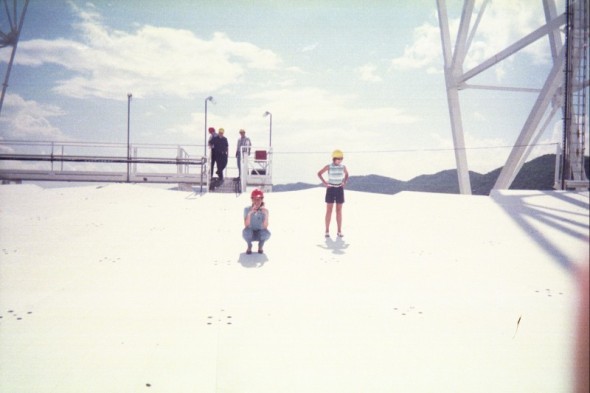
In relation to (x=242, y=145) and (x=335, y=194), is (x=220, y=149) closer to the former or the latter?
(x=242, y=145)

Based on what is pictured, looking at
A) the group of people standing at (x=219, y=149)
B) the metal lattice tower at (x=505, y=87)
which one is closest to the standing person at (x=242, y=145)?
the group of people standing at (x=219, y=149)

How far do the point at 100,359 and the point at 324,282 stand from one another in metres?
2.03

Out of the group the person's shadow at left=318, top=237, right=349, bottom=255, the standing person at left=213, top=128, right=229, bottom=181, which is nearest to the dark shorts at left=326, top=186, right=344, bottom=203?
the person's shadow at left=318, top=237, right=349, bottom=255

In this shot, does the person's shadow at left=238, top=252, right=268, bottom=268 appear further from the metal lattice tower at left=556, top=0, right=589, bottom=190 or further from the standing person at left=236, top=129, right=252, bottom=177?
the standing person at left=236, top=129, right=252, bottom=177

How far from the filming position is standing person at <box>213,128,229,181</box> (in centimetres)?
1193

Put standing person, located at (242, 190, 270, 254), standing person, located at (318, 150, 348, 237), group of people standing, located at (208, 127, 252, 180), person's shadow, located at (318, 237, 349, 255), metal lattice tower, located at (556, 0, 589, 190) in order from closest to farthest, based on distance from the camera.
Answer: metal lattice tower, located at (556, 0, 589, 190) < standing person, located at (242, 190, 270, 254) < person's shadow, located at (318, 237, 349, 255) < standing person, located at (318, 150, 348, 237) < group of people standing, located at (208, 127, 252, 180)

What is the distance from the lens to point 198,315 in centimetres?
271

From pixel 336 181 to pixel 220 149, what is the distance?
694 cm

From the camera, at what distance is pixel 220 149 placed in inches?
477

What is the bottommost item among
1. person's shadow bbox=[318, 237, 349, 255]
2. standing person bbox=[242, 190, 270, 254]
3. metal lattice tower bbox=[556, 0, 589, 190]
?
person's shadow bbox=[318, 237, 349, 255]

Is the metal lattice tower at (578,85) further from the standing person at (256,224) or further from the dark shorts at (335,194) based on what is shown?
the dark shorts at (335,194)

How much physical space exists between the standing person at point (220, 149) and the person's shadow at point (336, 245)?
713 cm

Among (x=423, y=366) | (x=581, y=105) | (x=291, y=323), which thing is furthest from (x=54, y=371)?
(x=581, y=105)

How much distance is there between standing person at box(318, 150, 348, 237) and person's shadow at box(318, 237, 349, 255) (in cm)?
21
